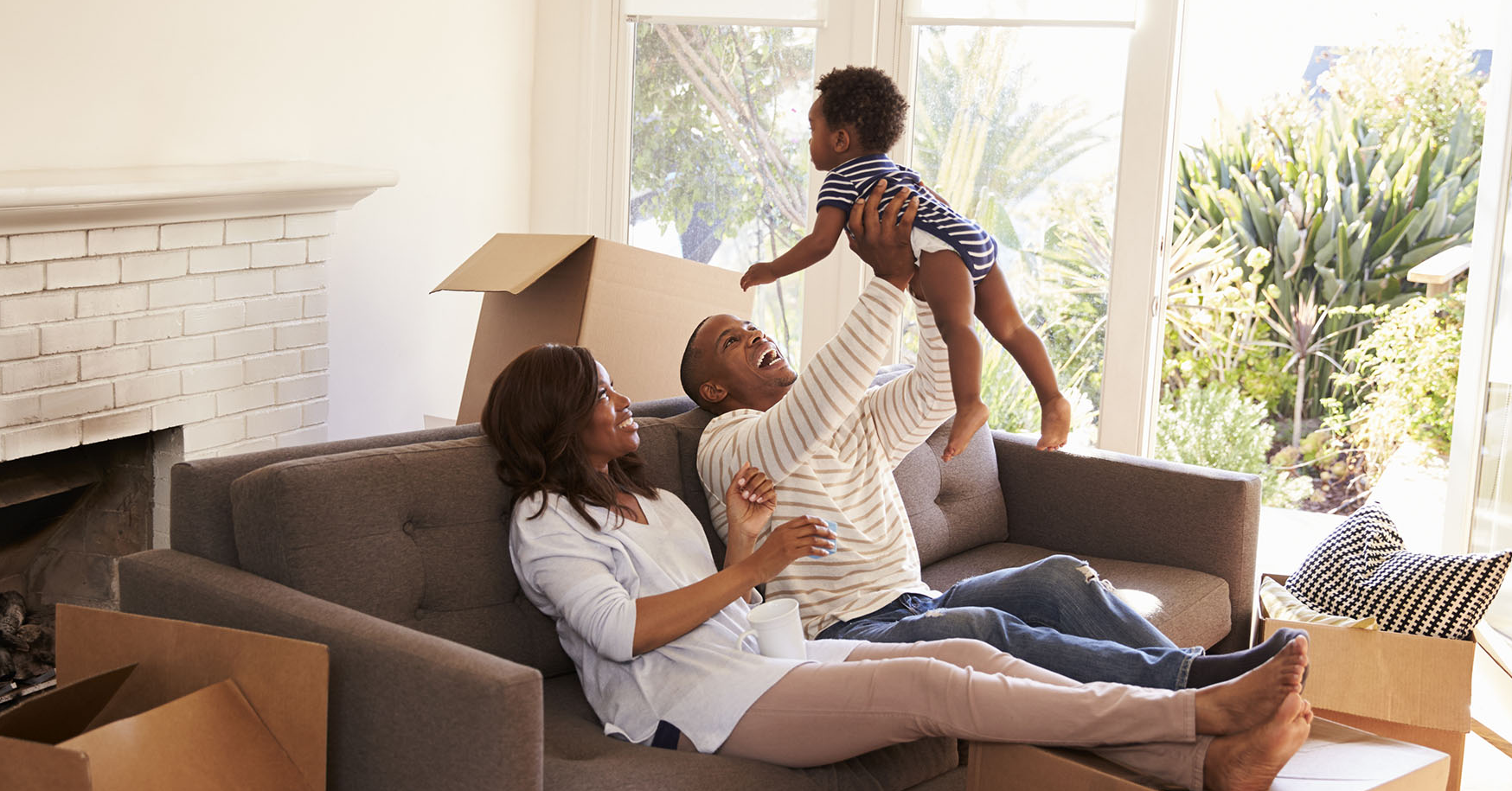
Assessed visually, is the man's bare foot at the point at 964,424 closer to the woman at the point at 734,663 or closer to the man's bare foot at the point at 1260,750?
the woman at the point at 734,663

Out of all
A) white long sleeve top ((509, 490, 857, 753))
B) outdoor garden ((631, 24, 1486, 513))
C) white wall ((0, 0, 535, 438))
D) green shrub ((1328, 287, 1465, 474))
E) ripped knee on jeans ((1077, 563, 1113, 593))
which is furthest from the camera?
green shrub ((1328, 287, 1465, 474))

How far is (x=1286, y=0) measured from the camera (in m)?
4.99

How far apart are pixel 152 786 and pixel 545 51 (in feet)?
10.3

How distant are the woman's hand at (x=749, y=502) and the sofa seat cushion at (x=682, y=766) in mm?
363

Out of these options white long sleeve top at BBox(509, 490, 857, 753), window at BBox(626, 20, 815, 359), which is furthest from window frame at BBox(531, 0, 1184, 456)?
white long sleeve top at BBox(509, 490, 857, 753)

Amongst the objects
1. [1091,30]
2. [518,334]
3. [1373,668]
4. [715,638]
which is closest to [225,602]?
[715,638]

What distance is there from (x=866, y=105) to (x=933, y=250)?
328mm

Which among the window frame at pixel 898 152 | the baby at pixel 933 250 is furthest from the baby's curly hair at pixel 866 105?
the window frame at pixel 898 152

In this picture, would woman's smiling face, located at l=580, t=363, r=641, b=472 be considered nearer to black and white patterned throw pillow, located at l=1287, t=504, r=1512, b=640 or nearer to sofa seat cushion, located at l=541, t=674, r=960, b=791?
sofa seat cushion, located at l=541, t=674, r=960, b=791

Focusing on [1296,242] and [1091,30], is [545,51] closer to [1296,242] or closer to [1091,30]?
[1091,30]

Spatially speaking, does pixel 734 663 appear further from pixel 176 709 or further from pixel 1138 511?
pixel 1138 511

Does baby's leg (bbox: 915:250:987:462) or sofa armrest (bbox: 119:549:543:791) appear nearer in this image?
sofa armrest (bbox: 119:549:543:791)

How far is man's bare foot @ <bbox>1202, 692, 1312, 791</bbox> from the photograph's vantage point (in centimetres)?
161

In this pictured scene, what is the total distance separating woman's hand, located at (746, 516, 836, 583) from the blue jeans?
26 centimetres
